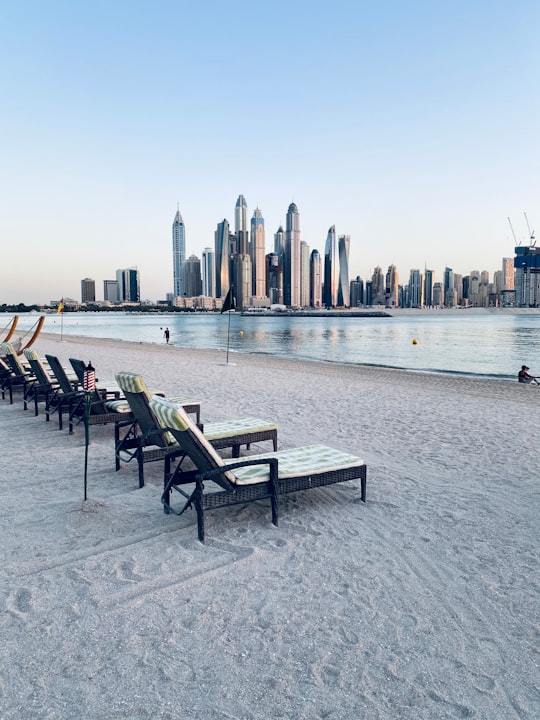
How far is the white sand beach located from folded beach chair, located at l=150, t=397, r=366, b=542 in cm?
27

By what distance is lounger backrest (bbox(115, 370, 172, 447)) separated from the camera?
5.57m

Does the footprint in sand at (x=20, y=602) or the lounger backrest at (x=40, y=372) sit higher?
the lounger backrest at (x=40, y=372)

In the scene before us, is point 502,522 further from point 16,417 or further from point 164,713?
point 16,417

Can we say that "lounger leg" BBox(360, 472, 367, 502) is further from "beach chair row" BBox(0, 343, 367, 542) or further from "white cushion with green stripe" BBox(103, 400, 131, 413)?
"white cushion with green stripe" BBox(103, 400, 131, 413)

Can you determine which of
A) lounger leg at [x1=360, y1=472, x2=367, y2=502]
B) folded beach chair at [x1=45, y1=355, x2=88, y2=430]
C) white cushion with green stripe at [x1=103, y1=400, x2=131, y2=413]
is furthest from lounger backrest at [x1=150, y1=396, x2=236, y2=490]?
folded beach chair at [x1=45, y1=355, x2=88, y2=430]

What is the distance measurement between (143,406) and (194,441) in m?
1.55

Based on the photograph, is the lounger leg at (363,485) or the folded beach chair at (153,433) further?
the folded beach chair at (153,433)

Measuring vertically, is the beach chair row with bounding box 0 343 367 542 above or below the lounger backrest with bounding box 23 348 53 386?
below

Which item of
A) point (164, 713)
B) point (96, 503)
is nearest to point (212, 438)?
point (96, 503)

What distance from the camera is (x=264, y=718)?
244 centimetres

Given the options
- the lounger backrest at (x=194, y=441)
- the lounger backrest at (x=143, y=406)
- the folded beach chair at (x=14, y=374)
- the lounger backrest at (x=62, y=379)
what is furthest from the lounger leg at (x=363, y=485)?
the folded beach chair at (x=14, y=374)

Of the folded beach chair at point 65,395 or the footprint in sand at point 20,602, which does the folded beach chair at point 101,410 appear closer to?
the folded beach chair at point 65,395

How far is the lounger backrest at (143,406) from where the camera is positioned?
18.3ft

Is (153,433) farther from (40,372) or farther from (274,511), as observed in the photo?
(40,372)
